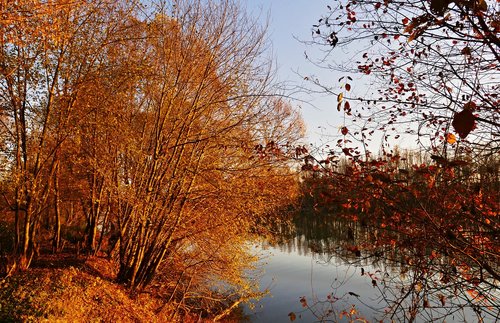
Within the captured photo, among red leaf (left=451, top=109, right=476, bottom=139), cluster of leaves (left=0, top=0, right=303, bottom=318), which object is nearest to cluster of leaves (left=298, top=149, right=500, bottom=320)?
red leaf (left=451, top=109, right=476, bottom=139)

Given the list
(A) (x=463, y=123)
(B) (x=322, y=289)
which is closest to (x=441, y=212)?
(A) (x=463, y=123)

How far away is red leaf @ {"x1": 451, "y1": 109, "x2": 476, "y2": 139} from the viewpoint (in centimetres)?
152

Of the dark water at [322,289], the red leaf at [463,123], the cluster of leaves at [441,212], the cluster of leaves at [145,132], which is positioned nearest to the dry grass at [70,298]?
the cluster of leaves at [145,132]

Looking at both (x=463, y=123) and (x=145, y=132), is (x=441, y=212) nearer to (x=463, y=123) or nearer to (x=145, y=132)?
(x=463, y=123)

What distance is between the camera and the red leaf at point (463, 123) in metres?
1.52

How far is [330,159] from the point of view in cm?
395

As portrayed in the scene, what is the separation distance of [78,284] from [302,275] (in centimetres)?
920

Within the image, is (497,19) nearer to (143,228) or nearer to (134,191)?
(134,191)

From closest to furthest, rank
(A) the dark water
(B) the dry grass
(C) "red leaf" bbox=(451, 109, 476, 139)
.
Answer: (C) "red leaf" bbox=(451, 109, 476, 139) → (B) the dry grass → (A) the dark water

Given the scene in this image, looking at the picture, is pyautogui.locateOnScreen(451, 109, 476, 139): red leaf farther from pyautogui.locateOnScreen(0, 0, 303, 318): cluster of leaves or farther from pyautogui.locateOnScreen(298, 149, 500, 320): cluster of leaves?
pyautogui.locateOnScreen(0, 0, 303, 318): cluster of leaves

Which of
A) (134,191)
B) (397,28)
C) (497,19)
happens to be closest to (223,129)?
(134,191)

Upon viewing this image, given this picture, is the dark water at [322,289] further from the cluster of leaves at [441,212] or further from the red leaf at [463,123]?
the red leaf at [463,123]

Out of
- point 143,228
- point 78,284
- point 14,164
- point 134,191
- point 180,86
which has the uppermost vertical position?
point 180,86

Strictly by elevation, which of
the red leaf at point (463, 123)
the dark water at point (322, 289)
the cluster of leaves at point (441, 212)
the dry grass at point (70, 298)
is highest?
the red leaf at point (463, 123)
